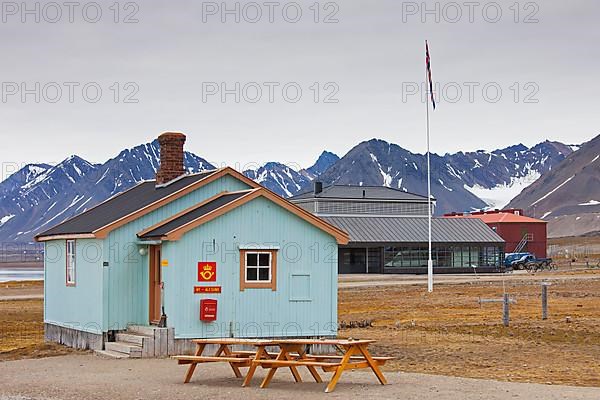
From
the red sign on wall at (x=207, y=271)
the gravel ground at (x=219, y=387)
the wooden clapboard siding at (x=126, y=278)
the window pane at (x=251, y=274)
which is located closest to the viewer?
the gravel ground at (x=219, y=387)

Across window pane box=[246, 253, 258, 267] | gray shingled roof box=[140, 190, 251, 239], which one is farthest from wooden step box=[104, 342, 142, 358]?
window pane box=[246, 253, 258, 267]

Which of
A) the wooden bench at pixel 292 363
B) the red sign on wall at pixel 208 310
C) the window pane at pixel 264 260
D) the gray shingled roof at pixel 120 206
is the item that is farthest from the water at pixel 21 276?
the wooden bench at pixel 292 363

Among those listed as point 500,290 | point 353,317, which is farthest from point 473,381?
point 500,290

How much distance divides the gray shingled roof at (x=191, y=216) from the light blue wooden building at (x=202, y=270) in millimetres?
53

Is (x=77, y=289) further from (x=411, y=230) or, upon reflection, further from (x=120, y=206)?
(x=411, y=230)

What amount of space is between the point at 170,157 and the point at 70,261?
383 cm

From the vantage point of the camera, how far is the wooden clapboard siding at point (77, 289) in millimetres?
24656

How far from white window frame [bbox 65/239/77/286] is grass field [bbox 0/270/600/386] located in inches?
65.8

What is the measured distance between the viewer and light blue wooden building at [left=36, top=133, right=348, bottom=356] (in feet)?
76.3

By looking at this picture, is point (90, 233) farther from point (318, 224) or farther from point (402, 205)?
point (402, 205)

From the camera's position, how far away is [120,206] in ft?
90.7

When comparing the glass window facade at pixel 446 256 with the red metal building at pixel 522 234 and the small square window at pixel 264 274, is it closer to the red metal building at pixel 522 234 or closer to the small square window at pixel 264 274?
the red metal building at pixel 522 234

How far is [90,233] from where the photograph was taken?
80.4ft

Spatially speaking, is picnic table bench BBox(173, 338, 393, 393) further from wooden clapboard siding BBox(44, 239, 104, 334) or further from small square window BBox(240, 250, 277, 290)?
wooden clapboard siding BBox(44, 239, 104, 334)
